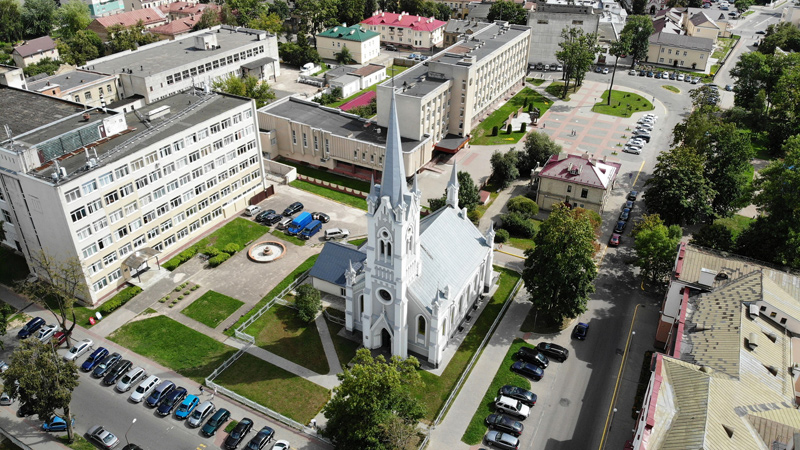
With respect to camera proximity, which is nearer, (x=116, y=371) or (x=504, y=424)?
(x=504, y=424)

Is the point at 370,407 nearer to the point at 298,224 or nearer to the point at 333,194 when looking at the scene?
the point at 298,224

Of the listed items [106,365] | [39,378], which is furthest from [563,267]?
[39,378]

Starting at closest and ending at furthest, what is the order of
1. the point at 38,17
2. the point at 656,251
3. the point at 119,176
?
1. the point at 119,176
2. the point at 656,251
3. the point at 38,17

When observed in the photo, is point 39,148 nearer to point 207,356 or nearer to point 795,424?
point 207,356

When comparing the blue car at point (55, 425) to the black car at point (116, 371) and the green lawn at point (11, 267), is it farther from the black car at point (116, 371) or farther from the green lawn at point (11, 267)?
the green lawn at point (11, 267)

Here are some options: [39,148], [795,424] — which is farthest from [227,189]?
[795,424]

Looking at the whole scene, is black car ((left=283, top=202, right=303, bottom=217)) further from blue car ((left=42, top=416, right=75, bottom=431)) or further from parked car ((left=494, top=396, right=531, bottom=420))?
parked car ((left=494, top=396, right=531, bottom=420))
